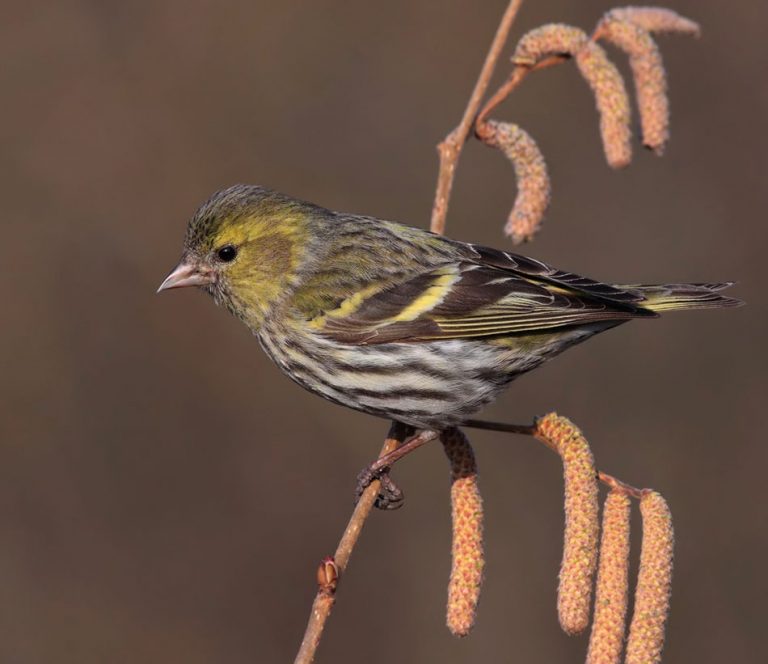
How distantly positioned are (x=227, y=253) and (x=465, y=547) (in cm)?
182

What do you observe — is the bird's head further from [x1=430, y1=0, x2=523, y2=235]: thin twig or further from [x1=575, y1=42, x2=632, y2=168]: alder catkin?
[x1=575, y1=42, x2=632, y2=168]: alder catkin

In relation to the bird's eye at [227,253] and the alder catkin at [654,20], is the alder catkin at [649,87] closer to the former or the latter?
the alder catkin at [654,20]

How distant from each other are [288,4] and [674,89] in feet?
11.2

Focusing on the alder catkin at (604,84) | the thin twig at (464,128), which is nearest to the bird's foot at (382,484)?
the thin twig at (464,128)

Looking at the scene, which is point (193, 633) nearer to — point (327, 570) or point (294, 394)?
point (294, 394)

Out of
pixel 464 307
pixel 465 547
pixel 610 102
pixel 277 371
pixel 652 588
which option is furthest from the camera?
pixel 277 371

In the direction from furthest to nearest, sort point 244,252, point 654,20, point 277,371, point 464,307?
point 277,371, point 244,252, point 464,307, point 654,20

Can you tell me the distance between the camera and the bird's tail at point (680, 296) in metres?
4.90

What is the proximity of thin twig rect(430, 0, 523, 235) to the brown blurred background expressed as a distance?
3659 mm

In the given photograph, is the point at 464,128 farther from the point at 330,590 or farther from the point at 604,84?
the point at 330,590

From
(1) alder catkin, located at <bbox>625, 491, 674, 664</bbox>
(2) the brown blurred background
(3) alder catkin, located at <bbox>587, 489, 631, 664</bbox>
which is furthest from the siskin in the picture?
(2) the brown blurred background

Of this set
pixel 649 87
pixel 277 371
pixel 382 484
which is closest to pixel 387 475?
pixel 382 484

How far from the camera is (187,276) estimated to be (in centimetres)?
496

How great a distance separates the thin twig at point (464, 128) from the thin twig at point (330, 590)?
4.33 feet
